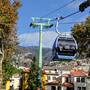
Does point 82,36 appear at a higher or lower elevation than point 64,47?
higher

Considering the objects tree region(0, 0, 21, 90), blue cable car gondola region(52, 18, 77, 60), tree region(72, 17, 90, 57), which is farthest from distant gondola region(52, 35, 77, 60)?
tree region(72, 17, 90, 57)

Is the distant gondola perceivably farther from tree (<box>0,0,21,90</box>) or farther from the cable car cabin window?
tree (<box>0,0,21,90</box>)

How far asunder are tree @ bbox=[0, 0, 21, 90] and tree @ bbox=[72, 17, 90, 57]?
5.85 meters

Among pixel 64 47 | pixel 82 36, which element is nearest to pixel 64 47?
pixel 64 47

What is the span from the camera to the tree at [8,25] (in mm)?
45062

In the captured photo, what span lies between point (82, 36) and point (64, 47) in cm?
1971

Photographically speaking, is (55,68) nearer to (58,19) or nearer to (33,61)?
(33,61)

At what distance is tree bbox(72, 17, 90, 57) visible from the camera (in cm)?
4696

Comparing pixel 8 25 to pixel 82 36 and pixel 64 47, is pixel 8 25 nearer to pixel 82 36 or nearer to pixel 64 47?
pixel 82 36

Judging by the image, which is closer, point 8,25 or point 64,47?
point 64,47

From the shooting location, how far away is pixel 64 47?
28578 mm

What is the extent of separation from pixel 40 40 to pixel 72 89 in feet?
123

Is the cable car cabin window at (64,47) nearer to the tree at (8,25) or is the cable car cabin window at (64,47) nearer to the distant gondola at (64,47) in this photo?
the distant gondola at (64,47)

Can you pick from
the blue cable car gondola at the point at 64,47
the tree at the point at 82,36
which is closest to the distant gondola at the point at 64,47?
the blue cable car gondola at the point at 64,47
